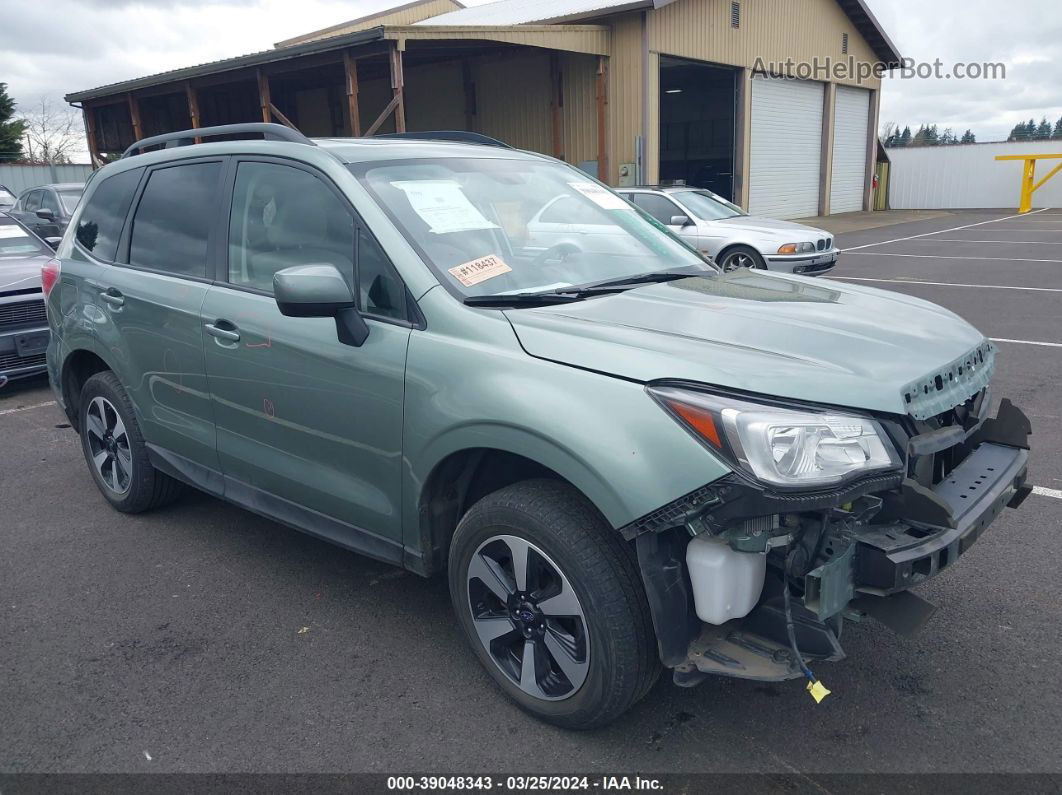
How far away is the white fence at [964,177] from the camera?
123 ft

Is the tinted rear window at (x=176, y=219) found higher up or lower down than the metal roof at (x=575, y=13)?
lower down

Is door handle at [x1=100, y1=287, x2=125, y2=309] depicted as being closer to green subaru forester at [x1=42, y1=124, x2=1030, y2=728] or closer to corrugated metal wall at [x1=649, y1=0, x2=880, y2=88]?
green subaru forester at [x1=42, y1=124, x2=1030, y2=728]

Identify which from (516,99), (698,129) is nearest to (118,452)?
(516,99)

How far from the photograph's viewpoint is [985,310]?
33.8 feet

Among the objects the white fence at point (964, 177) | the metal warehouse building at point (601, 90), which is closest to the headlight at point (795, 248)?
the metal warehouse building at point (601, 90)

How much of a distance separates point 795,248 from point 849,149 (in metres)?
21.3

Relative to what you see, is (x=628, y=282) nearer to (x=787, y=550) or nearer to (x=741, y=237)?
(x=787, y=550)

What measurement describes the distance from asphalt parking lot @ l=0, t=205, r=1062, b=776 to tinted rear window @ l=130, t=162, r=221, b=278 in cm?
135

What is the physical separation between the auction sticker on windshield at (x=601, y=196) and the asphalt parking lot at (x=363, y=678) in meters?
1.86

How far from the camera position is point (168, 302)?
385 centimetres

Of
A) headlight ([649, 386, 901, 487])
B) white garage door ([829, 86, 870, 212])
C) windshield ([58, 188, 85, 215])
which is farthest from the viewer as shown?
white garage door ([829, 86, 870, 212])

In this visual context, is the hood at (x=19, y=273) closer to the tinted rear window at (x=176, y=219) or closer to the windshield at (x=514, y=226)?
the tinted rear window at (x=176, y=219)

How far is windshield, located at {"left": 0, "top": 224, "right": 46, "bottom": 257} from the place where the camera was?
26.7ft

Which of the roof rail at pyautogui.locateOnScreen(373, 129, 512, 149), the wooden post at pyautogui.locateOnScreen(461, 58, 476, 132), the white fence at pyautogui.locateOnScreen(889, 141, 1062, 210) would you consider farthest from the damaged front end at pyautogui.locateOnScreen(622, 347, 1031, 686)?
the white fence at pyautogui.locateOnScreen(889, 141, 1062, 210)
